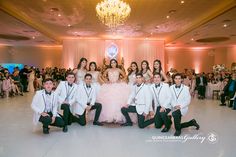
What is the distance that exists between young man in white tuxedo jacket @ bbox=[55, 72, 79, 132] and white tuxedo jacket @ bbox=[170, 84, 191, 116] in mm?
1904

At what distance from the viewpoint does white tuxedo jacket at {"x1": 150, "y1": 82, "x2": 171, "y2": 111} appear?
13.6ft

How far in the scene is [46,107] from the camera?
398cm

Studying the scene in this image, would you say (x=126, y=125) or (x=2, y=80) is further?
(x=2, y=80)

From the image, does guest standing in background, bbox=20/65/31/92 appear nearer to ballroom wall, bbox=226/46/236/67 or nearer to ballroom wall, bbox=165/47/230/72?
ballroom wall, bbox=165/47/230/72

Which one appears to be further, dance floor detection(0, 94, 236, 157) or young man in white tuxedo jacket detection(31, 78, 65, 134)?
young man in white tuxedo jacket detection(31, 78, 65, 134)

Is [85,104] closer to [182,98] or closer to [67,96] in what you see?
[67,96]

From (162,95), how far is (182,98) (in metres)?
0.37

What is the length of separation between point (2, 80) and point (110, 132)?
7.45 m

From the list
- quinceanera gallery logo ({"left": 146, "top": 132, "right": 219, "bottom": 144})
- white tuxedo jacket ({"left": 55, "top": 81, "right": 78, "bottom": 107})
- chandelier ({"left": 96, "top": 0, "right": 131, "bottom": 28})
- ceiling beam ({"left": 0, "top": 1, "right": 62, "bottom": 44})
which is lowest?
quinceanera gallery logo ({"left": 146, "top": 132, "right": 219, "bottom": 144})

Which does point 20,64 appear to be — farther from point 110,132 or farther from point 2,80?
point 110,132

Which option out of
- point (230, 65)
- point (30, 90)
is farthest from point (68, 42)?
point (230, 65)

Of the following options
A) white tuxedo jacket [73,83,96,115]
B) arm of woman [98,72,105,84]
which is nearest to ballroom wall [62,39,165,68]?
arm of woman [98,72,105,84]

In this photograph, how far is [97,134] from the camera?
3.94 m

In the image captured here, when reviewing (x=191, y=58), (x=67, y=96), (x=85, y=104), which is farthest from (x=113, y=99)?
(x=191, y=58)
